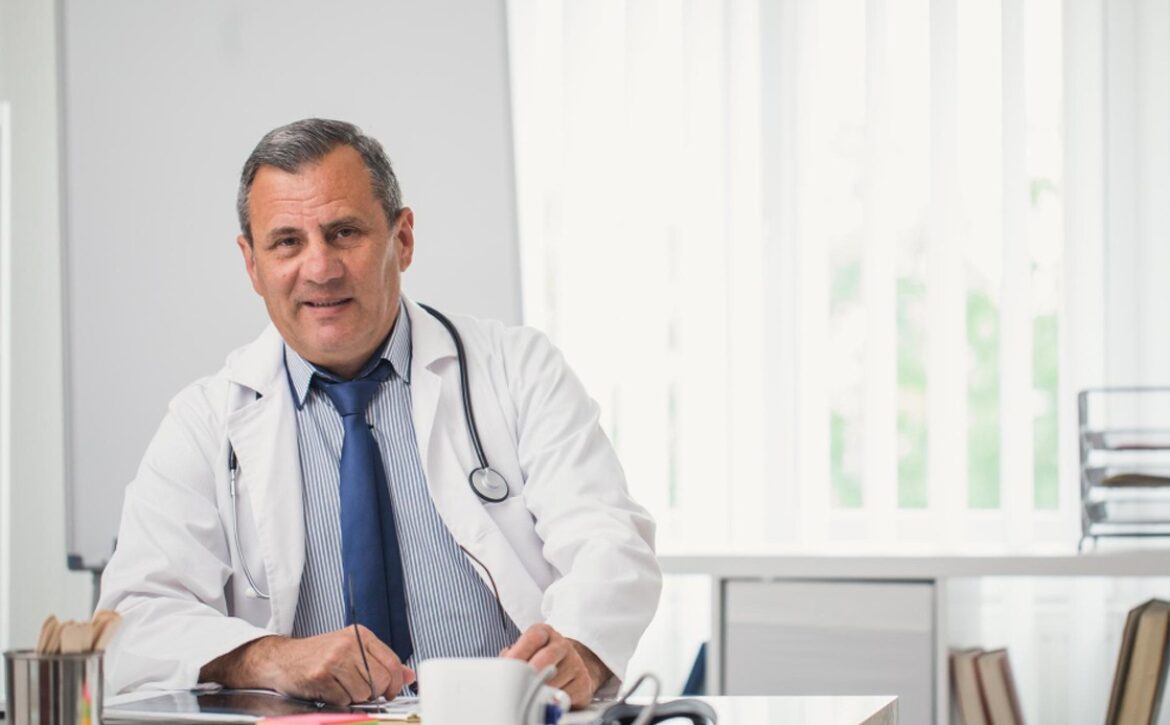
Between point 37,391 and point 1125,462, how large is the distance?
102 inches

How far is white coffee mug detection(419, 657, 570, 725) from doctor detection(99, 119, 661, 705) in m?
0.61

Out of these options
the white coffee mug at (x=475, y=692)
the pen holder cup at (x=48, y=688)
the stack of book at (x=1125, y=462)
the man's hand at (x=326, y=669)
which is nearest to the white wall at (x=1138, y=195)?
the stack of book at (x=1125, y=462)

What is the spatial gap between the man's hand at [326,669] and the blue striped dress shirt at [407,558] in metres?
0.25

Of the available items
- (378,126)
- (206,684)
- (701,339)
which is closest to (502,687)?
(206,684)

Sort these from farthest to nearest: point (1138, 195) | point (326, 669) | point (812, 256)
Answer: point (812, 256)
point (1138, 195)
point (326, 669)

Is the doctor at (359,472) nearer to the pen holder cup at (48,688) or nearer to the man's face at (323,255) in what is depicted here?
the man's face at (323,255)

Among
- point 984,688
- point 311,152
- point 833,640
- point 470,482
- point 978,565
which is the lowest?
point 984,688

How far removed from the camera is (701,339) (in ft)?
10.4

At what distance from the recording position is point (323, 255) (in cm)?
187

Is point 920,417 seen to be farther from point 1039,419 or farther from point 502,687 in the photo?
point 502,687

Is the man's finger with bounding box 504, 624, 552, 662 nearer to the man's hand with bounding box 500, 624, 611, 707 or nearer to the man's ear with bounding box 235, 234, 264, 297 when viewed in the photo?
the man's hand with bounding box 500, 624, 611, 707

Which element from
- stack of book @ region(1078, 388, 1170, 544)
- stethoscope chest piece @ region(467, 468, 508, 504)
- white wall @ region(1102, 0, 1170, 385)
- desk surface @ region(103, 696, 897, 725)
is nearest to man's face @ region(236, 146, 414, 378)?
stethoscope chest piece @ region(467, 468, 508, 504)

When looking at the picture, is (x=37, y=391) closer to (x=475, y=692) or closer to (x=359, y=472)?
(x=359, y=472)

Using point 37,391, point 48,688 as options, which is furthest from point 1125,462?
point 37,391
